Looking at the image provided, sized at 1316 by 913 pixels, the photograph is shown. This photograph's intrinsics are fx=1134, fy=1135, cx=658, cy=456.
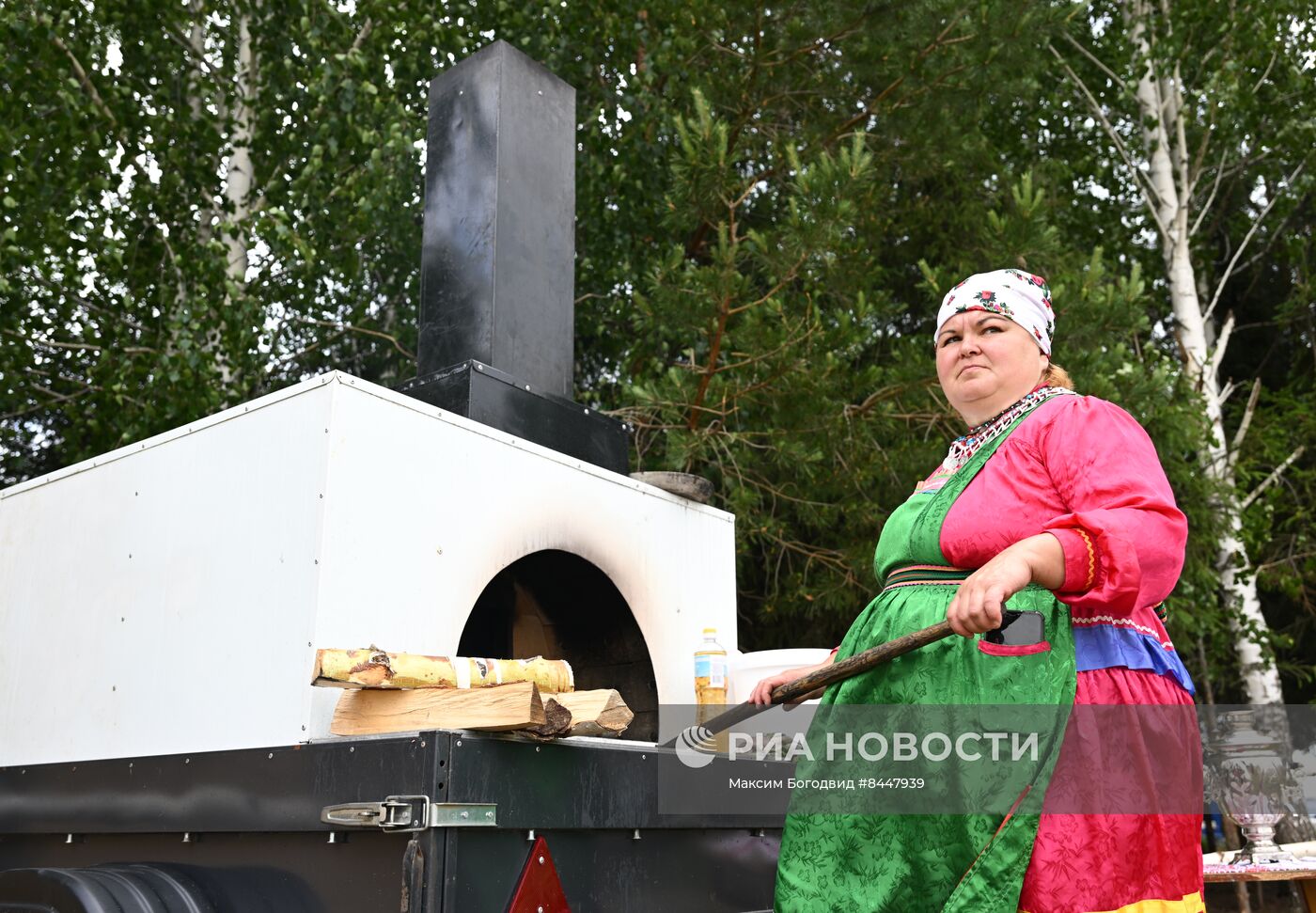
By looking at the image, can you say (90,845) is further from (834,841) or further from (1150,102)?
(1150,102)

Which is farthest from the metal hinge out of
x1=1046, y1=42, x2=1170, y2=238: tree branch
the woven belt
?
x1=1046, y1=42, x2=1170, y2=238: tree branch

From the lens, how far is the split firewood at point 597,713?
2.21 m

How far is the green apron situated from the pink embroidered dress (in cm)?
4

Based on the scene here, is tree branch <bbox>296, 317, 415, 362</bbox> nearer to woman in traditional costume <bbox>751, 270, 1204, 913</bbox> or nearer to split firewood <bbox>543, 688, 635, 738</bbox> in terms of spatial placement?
split firewood <bbox>543, 688, 635, 738</bbox>

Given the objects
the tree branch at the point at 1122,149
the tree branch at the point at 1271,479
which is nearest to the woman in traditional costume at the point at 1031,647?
the tree branch at the point at 1271,479

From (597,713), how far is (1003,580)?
0.96 metres

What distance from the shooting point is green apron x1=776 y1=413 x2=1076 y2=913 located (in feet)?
5.25

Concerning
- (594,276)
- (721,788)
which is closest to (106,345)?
(594,276)

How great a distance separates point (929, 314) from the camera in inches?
332

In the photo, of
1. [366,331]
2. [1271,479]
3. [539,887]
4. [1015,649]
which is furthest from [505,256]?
[1271,479]

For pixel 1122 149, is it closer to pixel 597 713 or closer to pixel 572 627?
pixel 572 627

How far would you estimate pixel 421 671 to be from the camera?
224 centimetres

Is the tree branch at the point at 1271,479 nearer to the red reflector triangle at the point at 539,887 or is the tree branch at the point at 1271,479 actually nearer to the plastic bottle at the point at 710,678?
the plastic bottle at the point at 710,678

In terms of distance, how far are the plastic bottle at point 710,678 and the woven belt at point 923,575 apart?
1231mm
